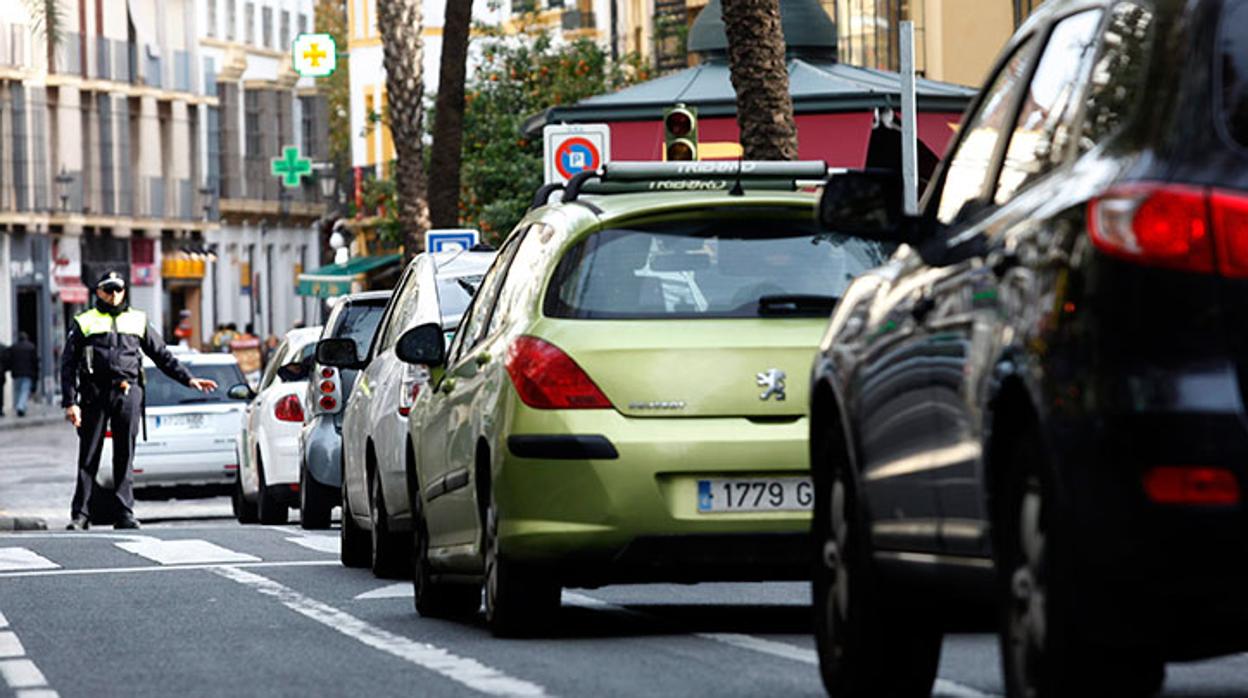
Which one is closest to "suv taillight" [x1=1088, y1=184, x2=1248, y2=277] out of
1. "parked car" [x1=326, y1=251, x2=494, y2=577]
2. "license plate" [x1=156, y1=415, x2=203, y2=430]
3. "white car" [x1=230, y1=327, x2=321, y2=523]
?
"parked car" [x1=326, y1=251, x2=494, y2=577]

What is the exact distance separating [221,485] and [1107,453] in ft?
90.6

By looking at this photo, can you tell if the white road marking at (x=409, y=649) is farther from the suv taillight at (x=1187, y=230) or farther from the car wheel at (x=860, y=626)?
the suv taillight at (x=1187, y=230)

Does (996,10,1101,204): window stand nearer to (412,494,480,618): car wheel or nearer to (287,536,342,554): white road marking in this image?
(412,494,480,618): car wheel

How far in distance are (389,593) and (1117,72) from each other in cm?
927

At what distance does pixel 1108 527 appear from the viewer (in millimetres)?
Answer: 6703

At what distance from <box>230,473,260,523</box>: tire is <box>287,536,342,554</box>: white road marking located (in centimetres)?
649

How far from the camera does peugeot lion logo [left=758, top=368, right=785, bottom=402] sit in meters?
12.0

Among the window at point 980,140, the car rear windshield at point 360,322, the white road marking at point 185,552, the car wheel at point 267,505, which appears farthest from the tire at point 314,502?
the window at point 980,140

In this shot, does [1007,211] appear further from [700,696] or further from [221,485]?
[221,485]

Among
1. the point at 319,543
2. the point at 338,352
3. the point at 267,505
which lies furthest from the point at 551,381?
the point at 267,505

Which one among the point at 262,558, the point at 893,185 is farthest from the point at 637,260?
the point at 262,558

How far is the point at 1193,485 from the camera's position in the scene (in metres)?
6.63

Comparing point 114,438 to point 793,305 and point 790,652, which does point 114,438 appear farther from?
point 790,652

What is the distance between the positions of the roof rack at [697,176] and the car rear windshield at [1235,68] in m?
6.62
